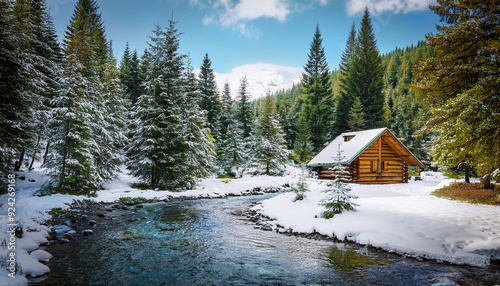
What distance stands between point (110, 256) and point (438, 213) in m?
13.1

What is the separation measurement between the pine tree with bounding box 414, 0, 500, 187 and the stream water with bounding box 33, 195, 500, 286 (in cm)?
506

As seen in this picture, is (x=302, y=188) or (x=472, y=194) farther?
(x=302, y=188)

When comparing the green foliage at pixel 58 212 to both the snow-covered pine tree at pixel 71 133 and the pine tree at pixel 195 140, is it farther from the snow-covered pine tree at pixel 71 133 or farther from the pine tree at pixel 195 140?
the pine tree at pixel 195 140

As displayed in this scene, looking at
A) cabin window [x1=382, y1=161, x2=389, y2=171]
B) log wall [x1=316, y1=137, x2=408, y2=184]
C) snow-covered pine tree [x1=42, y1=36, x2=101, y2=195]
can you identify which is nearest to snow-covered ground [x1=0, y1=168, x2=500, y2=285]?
snow-covered pine tree [x1=42, y1=36, x2=101, y2=195]

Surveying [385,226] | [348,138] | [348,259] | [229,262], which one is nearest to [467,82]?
[385,226]

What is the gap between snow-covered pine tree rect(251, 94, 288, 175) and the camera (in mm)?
34750

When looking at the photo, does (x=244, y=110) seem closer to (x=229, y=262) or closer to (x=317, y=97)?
(x=317, y=97)

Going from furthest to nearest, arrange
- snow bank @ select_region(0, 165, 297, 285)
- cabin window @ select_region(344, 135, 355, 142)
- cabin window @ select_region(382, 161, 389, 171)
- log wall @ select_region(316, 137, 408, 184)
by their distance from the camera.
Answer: cabin window @ select_region(344, 135, 355, 142)
cabin window @ select_region(382, 161, 389, 171)
log wall @ select_region(316, 137, 408, 184)
snow bank @ select_region(0, 165, 297, 285)

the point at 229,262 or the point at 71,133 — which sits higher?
the point at 71,133

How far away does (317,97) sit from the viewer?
45031 millimetres

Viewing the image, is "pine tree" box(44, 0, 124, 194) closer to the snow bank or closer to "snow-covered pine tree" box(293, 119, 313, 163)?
the snow bank

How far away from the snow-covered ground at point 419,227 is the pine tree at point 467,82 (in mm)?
2333

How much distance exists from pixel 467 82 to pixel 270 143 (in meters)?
24.2

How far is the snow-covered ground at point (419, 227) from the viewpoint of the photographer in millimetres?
7883
